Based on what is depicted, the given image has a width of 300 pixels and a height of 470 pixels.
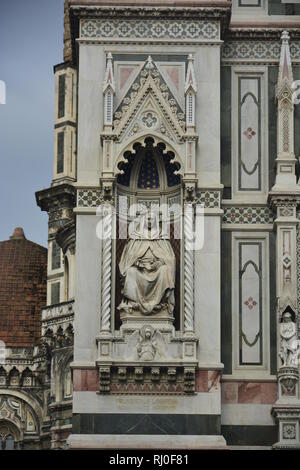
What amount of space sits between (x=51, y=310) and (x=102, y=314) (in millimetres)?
21644

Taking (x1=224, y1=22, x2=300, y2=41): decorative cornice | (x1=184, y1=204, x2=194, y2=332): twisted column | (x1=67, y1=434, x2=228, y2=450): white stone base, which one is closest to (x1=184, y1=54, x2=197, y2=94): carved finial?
(x1=224, y1=22, x2=300, y2=41): decorative cornice

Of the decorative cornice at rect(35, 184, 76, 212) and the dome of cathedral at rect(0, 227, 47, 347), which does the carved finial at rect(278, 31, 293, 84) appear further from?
the dome of cathedral at rect(0, 227, 47, 347)

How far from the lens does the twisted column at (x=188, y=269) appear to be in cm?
3391

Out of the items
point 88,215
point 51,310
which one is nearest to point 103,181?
point 88,215

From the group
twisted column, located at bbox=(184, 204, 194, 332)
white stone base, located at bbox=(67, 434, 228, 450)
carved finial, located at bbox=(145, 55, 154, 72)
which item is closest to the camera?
white stone base, located at bbox=(67, 434, 228, 450)

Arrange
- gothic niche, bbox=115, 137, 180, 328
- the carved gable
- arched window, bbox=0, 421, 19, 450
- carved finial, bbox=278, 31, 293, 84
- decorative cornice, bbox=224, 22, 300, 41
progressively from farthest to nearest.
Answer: arched window, bbox=0, 421, 19, 450
decorative cornice, bbox=224, 22, 300, 41
carved finial, bbox=278, 31, 293, 84
the carved gable
gothic niche, bbox=115, 137, 180, 328

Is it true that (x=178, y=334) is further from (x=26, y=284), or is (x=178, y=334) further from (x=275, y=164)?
(x=26, y=284)

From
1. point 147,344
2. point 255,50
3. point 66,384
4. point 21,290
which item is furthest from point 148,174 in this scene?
point 21,290

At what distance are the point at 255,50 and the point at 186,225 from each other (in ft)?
11.0

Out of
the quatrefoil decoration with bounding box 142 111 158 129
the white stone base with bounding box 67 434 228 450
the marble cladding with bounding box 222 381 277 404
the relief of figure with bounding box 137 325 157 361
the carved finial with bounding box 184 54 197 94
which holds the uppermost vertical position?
the carved finial with bounding box 184 54 197 94

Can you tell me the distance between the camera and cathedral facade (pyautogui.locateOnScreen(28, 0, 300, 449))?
3375 cm

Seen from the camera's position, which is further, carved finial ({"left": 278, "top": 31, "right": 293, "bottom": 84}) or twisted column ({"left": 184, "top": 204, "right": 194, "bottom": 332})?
carved finial ({"left": 278, "top": 31, "right": 293, "bottom": 84})

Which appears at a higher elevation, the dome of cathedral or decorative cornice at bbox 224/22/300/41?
decorative cornice at bbox 224/22/300/41

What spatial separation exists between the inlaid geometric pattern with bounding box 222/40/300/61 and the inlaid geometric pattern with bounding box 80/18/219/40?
606 mm
